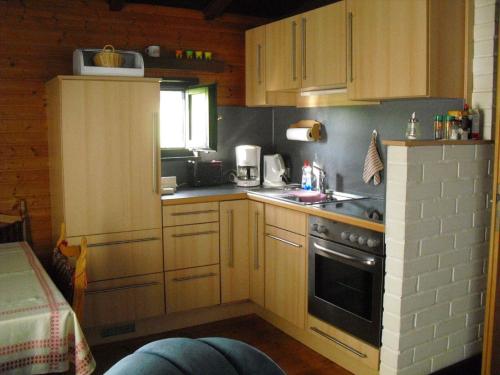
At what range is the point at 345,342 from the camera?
121 inches

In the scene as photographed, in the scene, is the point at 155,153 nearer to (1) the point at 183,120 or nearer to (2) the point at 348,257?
(1) the point at 183,120

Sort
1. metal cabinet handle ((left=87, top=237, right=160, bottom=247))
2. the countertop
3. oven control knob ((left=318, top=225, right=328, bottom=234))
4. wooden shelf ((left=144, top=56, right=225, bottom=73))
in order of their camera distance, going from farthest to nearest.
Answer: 1. wooden shelf ((left=144, top=56, right=225, bottom=73))
2. metal cabinet handle ((left=87, top=237, right=160, bottom=247))
3. oven control knob ((left=318, top=225, right=328, bottom=234))
4. the countertop

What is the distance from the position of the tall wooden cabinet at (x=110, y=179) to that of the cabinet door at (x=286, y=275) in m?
0.74

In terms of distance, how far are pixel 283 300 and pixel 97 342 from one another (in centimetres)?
123

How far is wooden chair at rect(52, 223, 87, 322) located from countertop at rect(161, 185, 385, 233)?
981 millimetres

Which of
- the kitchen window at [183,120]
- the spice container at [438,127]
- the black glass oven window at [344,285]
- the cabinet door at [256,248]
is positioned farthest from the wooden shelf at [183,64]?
the spice container at [438,127]

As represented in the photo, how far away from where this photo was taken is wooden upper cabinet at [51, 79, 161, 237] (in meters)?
3.30

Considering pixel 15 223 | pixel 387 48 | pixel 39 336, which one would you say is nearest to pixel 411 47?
pixel 387 48

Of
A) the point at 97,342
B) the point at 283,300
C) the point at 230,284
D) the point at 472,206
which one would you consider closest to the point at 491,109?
the point at 472,206

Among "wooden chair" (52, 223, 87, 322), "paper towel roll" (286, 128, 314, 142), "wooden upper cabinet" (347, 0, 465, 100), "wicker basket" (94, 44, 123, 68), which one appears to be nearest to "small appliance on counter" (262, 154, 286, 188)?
"paper towel roll" (286, 128, 314, 142)

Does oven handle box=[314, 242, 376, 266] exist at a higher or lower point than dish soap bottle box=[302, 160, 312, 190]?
lower

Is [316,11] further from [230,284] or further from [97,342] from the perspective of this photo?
[97,342]

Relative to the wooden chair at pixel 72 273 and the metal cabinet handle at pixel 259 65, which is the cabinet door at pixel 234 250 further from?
the wooden chair at pixel 72 273

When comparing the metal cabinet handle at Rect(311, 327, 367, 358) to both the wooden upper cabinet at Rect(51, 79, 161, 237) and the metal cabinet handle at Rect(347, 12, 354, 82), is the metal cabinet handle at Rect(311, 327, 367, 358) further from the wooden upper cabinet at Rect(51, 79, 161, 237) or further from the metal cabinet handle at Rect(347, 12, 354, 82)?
the metal cabinet handle at Rect(347, 12, 354, 82)
